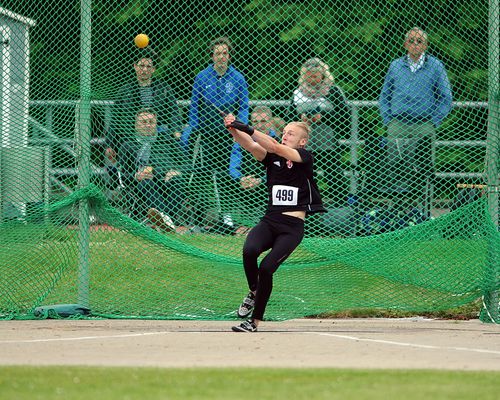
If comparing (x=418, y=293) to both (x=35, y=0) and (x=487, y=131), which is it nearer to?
(x=487, y=131)

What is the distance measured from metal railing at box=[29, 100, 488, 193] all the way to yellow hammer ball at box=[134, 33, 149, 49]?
23.2 inches

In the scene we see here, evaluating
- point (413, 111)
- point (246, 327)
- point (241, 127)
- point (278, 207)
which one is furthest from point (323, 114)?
point (246, 327)

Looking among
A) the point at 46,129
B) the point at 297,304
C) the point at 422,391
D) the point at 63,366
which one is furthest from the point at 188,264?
the point at 422,391

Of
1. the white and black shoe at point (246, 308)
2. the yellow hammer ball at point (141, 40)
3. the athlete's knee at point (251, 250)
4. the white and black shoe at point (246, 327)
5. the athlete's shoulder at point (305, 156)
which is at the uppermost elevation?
the yellow hammer ball at point (141, 40)

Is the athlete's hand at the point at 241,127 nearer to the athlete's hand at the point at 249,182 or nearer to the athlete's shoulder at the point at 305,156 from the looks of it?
the athlete's shoulder at the point at 305,156

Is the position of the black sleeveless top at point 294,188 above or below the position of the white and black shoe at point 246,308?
above

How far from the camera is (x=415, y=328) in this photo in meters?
10.2

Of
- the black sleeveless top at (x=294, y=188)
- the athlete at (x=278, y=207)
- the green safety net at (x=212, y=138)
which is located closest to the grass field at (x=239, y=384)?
the athlete at (x=278, y=207)

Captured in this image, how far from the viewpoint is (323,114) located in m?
11.5

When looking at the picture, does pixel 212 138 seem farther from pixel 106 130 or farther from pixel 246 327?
pixel 246 327

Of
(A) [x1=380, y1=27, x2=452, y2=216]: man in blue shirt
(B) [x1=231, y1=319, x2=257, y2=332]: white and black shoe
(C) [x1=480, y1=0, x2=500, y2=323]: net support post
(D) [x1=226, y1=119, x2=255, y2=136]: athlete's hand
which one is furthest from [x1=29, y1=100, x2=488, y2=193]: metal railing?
(B) [x1=231, y1=319, x2=257, y2=332]: white and black shoe

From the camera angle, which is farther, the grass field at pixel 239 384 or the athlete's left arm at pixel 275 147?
the athlete's left arm at pixel 275 147

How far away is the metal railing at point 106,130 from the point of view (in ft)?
36.7

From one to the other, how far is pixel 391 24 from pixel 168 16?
6.74ft
